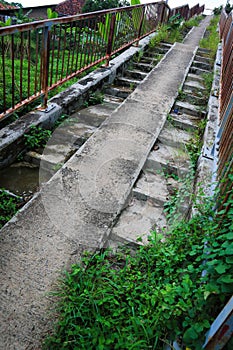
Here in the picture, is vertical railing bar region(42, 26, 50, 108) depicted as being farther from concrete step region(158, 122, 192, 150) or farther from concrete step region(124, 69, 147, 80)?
concrete step region(124, 69, 147, 80)

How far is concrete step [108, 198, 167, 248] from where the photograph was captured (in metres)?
2.77

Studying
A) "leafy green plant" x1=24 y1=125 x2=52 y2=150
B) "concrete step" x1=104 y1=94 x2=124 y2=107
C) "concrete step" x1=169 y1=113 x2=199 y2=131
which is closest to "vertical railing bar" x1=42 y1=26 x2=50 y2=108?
"leafy green plant" x1=24 y1=125 x2=52 y2=150

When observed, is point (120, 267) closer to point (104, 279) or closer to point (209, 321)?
point (104, 279)

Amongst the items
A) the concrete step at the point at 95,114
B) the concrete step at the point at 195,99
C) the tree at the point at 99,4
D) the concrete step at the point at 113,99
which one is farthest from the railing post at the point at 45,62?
the tree at the point at 99,4

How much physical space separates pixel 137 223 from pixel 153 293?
0.93 m

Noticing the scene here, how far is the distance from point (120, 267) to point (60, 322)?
75cm

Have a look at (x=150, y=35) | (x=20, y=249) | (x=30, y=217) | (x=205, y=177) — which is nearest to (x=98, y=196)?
(x=30, y=217)

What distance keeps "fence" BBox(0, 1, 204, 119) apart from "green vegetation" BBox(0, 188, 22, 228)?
0.96m

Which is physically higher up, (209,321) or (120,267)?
(209,321)

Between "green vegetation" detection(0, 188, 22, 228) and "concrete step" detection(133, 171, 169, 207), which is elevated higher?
"concrete step" detection(133, 171, 169, 207)

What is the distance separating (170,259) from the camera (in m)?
2.35

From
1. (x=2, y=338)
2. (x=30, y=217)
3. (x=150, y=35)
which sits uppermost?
(x=150, y=35)

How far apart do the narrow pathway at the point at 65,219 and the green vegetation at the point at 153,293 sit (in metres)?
0.17

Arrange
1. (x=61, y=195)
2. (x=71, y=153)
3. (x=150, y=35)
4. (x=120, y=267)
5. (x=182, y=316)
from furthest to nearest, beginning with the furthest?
(x=150, y=35) < (x=71, y=153) < (x=61, y=195) < (x=120, y=267) < (x=182, y=316)
